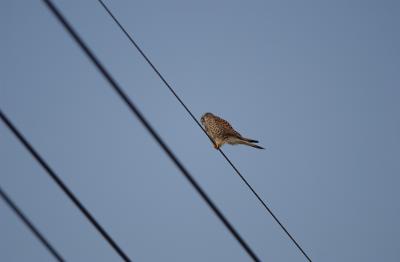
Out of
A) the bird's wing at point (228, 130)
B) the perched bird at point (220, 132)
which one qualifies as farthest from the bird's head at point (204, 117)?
the bird's wing at point (228, 130)

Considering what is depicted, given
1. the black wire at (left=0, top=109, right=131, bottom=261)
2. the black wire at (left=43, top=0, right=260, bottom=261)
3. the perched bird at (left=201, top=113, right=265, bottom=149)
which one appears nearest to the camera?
the black wire at (left=43, top=0, right=260, bottom=261)

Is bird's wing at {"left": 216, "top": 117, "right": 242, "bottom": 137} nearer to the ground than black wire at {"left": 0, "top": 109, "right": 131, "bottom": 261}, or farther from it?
nearer to the ground

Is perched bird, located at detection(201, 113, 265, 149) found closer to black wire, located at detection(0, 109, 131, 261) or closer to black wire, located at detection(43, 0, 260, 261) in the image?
black wire, located at detection(0, 109, 131, 261)

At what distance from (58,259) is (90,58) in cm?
163

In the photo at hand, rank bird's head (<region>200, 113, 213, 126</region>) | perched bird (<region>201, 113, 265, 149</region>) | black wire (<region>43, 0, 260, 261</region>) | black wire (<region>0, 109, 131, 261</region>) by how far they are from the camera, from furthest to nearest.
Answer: bird's head (<region>200, 113, 213, 126</region>)
perched bird (<region>201, 113, 265, 149</region>)
black wire (<region>0, 109, 131, 261</region>)
black wire (<region>43, 0, 260, 261</region>)

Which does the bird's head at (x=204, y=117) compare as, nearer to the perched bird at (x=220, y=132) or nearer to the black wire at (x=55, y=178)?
the perched bird at (x=220, y=132)

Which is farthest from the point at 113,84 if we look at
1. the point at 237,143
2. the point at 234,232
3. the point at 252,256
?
the point at 237,143

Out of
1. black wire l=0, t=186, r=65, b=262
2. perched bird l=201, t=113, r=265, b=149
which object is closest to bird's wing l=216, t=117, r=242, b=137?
perched bird l=201, t=113, r=265, b=149

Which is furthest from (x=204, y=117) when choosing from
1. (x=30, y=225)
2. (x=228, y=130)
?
(x=30, y=225)

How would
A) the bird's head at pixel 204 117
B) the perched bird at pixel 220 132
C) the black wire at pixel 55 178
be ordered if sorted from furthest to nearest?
the bird's head at pixel 204 117
the perched bird at pixel 220 132
the black wire at pixel 55 178

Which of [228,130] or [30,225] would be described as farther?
[228,130]

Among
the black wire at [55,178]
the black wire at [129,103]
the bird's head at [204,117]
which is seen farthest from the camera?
the bird's head at [204,117]

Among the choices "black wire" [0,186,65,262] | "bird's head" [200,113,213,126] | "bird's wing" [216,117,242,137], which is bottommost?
"bird's wing" [216,117,242,137]

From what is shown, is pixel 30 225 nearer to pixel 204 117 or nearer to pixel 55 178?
pixel 55 178
